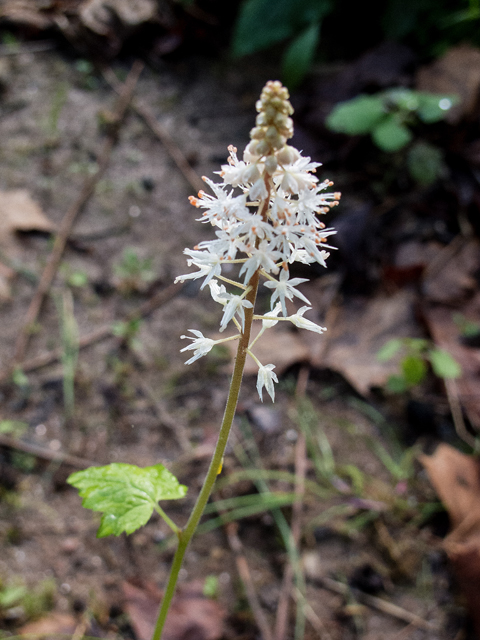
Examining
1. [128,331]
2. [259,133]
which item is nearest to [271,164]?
[259,133]

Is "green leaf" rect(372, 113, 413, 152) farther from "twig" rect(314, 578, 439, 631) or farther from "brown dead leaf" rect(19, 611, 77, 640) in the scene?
"brown dead leaf" rect(19, 611, 77, 640)

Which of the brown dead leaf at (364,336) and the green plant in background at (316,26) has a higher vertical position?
the green plant in background at (316,26)

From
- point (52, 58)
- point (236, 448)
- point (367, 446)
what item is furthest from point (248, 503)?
point (52, 58)

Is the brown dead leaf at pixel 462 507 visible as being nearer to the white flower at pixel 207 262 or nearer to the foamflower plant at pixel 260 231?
Result: the foamflower plant at pixel 260 231

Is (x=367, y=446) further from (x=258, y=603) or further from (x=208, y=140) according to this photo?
(x=208, y=140)

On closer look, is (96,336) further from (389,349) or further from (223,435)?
(223,435)

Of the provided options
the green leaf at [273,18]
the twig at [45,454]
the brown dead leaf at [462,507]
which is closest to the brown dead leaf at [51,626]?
the twig at [45,454]

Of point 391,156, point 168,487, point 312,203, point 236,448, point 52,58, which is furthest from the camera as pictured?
point 52,58
